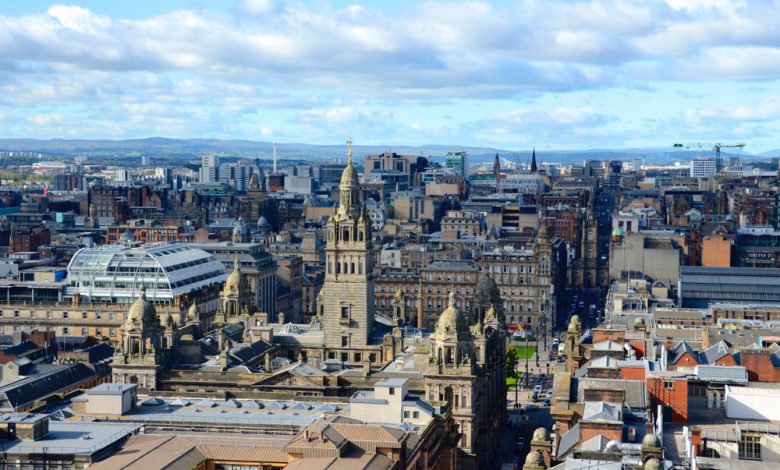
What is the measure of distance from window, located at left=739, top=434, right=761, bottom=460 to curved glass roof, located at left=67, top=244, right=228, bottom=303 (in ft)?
377

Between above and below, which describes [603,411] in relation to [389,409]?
above

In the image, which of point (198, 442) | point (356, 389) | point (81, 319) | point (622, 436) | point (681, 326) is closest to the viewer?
point (622, 436)

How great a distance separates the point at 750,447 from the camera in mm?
84062

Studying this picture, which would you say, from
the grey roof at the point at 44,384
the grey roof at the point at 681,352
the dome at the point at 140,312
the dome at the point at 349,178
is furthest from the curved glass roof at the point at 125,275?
the grey roof at the point at 681,352

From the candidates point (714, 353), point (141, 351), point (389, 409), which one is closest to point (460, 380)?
point (389, 409)

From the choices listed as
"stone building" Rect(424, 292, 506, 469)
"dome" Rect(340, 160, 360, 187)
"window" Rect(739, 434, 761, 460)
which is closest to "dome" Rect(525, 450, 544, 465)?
"window" Rect(739, 434, 761, 460)

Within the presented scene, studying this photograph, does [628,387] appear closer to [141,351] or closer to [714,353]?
[714,353]

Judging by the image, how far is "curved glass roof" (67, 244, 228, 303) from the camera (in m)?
185

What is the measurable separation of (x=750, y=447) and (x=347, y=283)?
69759 mm

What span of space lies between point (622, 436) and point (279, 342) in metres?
70.1

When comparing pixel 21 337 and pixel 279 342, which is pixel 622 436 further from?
pixel 21 337

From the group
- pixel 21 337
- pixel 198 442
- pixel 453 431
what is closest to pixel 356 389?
pixel 453 431

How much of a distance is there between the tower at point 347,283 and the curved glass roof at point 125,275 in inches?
1786

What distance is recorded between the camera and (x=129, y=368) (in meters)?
127
